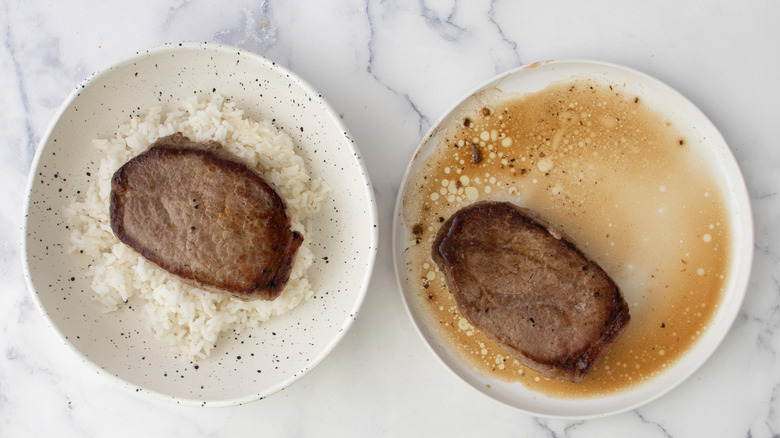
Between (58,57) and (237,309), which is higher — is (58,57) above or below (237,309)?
above

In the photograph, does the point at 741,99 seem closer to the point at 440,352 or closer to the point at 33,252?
the point at 440,352

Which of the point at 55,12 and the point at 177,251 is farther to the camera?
the point at 55,12

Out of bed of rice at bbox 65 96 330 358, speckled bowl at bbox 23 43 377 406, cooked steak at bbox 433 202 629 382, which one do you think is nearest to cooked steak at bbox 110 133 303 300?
bed of rice at bbox 65 96 330 358

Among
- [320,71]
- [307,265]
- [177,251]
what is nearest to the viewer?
[177,251]

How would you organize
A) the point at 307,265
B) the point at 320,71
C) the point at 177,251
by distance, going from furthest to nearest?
the point at 320,71
the point at 307,265
the point at 177,251

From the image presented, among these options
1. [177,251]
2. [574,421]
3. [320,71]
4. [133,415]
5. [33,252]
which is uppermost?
[320,71]

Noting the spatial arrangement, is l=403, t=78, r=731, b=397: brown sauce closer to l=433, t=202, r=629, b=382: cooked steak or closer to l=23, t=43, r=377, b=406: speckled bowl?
l=433, t=202, r=629, b=382: cooked steak

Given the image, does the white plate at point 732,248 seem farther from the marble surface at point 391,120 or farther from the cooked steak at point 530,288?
the cooked steak at point 530,288

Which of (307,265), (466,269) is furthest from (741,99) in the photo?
(307,265)
